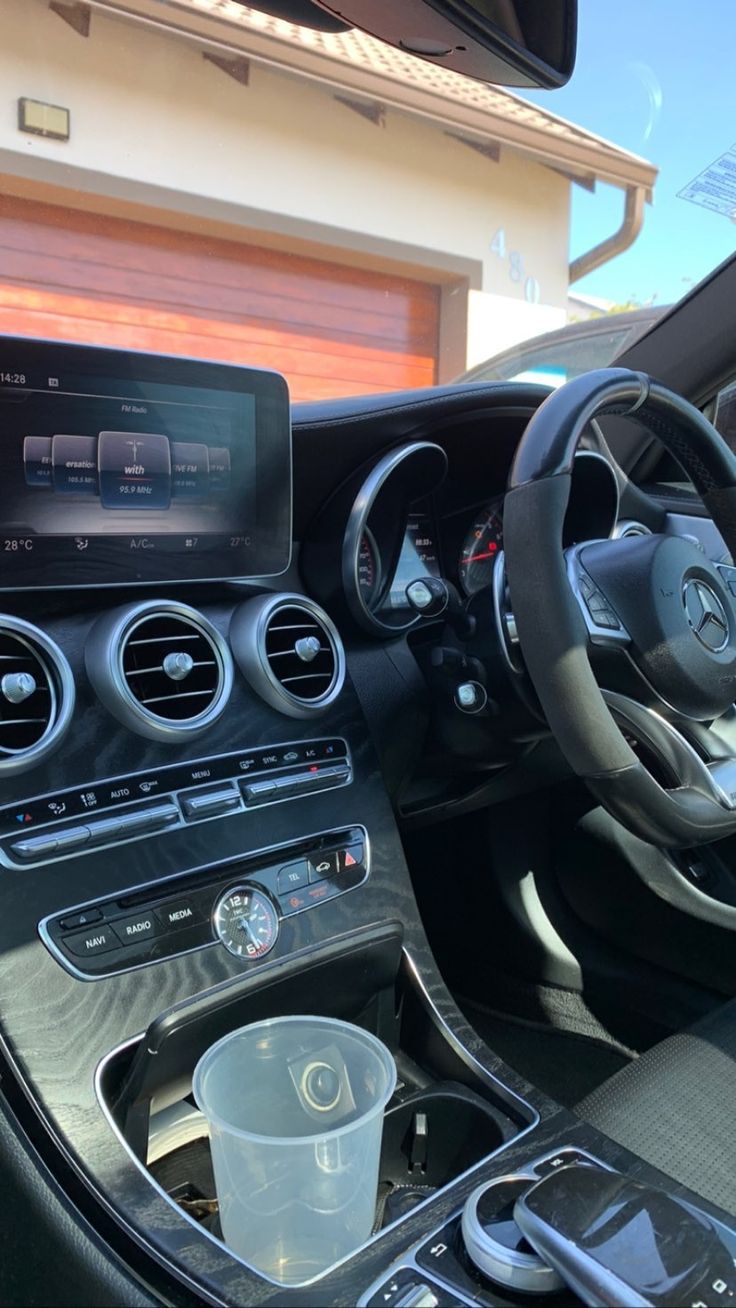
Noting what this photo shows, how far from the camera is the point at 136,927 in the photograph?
117 centimetres

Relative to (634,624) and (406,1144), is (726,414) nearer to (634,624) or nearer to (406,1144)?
(634,624)

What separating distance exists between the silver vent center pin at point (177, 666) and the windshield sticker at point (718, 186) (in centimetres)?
119

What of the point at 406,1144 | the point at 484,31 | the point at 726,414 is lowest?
the point at 406,1144

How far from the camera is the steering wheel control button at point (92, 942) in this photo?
3.64 feet

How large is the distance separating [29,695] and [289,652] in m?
0.39

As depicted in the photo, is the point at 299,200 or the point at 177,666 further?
the point at 299,200

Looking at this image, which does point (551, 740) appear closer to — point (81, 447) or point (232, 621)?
point (232, 621)

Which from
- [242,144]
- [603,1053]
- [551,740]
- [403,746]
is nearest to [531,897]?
[603,1053]

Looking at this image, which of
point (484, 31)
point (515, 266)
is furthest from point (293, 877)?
point (515, 266)

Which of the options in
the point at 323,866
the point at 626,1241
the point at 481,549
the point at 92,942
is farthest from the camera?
the point at 481,549

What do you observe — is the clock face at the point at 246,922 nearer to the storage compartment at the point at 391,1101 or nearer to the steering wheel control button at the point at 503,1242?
the storage compartment at the point at 391,1101

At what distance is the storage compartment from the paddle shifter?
0.61ft

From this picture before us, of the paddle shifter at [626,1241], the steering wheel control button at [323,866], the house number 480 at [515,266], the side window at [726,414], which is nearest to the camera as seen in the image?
the paddle shifter at [626,1241]

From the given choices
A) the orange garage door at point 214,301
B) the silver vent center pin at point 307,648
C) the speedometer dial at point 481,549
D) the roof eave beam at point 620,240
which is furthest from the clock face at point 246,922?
the roof eave beam at point 620,240
